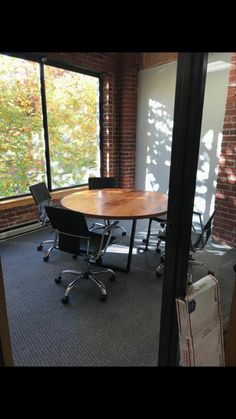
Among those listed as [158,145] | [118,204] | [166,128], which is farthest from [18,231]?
[166,128]

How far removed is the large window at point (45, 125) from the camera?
3314 mm

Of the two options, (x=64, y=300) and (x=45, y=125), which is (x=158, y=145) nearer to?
(x=45, y=125)

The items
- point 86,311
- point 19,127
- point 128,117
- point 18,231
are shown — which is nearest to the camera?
point 86,311

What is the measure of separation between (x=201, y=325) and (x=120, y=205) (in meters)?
1.53

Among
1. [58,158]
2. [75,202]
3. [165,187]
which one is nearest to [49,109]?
[58,158]

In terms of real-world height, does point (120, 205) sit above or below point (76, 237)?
above

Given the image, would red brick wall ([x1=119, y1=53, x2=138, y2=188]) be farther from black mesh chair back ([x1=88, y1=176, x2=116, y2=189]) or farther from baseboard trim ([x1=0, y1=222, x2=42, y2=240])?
baseboard trim ([x1=0, y1=222, x2=42, y2=240])

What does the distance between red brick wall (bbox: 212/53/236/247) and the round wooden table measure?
2.58 ft

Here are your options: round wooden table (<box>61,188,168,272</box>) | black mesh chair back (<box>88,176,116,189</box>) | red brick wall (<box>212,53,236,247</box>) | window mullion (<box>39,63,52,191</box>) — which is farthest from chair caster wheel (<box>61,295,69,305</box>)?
window mullion (<box>39,63,52,191</box>)

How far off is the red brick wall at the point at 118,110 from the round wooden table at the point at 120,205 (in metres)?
1.69

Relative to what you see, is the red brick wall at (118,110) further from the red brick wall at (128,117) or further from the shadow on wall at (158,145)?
the shadow on wall at (158,145)

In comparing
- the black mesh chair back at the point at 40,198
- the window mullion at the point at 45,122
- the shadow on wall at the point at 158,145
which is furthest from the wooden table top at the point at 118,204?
the shadow on wall at the point at 158,145

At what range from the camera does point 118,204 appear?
262cm
